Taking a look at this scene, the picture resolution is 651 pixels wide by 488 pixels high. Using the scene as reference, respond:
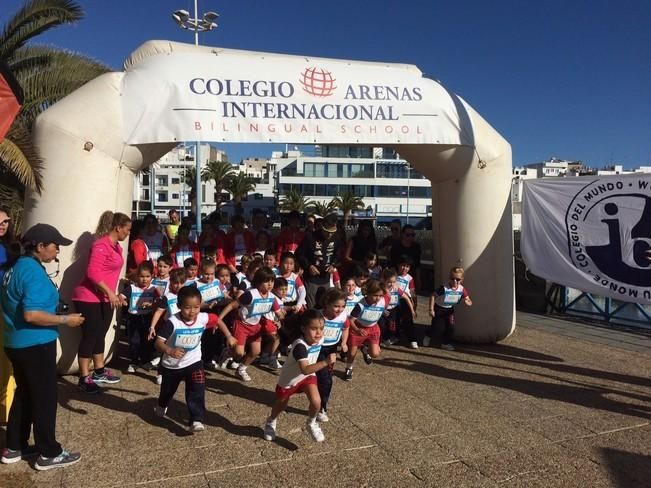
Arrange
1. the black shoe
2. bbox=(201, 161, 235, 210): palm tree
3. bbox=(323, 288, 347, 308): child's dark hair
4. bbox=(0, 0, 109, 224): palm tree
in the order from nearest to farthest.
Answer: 1. bbox=(323, 288, 347, 308): child's dark hair
2. the black shoe
3. bbox=(0, 0, 109, 224): palm tree
4. bbox=(201, 161, 235, 210): palm tree

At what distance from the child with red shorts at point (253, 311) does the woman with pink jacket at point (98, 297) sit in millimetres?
1142

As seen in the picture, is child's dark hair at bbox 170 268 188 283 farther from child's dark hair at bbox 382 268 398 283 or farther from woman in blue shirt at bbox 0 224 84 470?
child's dark hair at bbox 382 268 398 283

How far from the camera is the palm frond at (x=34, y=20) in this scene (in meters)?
8.48

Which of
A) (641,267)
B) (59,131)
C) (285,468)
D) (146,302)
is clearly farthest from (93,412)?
(641,267)

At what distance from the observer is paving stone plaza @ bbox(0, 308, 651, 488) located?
3.41m

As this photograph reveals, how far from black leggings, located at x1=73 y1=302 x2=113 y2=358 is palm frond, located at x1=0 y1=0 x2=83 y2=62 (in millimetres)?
5926

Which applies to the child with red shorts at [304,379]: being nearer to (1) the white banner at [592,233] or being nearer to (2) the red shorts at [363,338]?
(2) the red shorts at [363,338]

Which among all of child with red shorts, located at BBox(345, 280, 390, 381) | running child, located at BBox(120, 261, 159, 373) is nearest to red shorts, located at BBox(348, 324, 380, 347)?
child with red shorts, located at BBox(345, 280, 390, 381)

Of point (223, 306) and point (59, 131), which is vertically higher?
point (59, 131)

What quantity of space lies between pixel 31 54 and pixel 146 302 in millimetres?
6318

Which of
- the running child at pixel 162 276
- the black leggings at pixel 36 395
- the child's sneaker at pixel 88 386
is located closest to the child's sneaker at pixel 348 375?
the running child at pixel 162 276

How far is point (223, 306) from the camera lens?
6.00 metres

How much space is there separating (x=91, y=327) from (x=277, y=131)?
287 centimetres

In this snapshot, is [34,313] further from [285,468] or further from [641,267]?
[641,267]
